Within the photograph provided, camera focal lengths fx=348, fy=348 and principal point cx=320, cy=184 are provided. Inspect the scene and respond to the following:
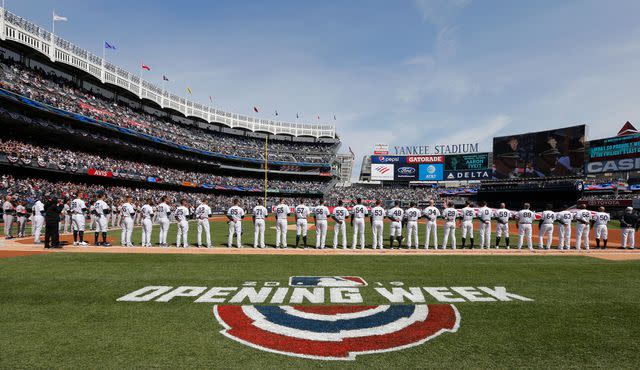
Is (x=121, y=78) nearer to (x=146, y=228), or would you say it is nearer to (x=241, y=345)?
(x=146, y=228)

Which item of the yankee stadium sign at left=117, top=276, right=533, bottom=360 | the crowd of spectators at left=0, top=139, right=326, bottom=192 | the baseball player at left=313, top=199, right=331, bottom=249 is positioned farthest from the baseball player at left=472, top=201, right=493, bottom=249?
the crowd of spectators at left=0, top=139, right=326, bottom=192

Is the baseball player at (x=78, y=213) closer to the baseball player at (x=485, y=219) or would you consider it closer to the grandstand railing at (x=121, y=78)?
the baseball player at (x=485, y=219)

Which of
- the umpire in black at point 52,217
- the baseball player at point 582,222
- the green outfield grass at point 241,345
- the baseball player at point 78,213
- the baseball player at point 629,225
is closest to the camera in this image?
the green outfield grass at point 241,345

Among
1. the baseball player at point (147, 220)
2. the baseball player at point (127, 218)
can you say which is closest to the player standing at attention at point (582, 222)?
the baseball player at point (147, 220)

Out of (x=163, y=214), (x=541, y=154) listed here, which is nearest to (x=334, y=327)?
(x=163, y=214)

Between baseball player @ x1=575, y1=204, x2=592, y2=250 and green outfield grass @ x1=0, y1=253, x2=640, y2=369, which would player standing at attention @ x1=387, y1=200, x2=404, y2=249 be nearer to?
green outfield grass @ x1=0, y1=253, x2=640, y2=369

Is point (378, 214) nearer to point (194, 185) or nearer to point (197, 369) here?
point (197, 369)

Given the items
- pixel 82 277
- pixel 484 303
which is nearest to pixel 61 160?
pixel 82 277

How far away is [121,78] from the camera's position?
4812 centimetres

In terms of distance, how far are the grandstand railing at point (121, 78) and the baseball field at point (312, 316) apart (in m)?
37.0

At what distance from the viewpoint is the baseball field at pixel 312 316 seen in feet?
13.3

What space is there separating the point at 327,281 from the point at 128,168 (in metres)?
43.7

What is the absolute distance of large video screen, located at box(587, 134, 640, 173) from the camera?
39844 mm

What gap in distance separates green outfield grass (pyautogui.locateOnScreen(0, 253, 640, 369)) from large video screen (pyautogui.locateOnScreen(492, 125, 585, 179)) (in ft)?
140
